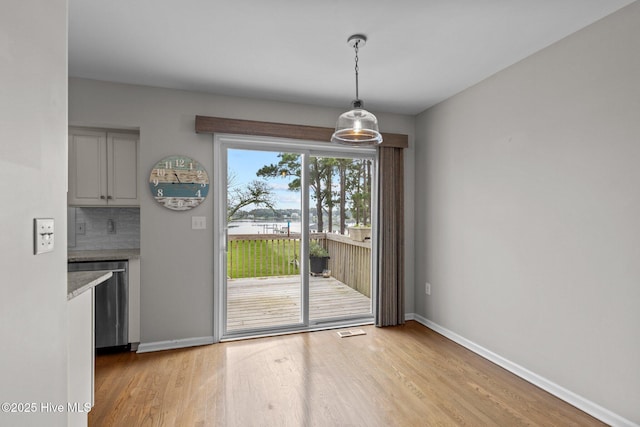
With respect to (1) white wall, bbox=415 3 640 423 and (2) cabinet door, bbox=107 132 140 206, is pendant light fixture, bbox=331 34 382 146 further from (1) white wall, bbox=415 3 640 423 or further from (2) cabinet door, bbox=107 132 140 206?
(2) cabinet door, bbox=107 132 140 206


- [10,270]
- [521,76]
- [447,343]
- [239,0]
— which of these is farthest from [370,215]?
[10,270]

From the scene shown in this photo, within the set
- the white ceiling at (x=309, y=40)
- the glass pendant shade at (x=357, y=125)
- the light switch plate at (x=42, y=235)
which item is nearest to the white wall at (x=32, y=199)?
the light switch plate at (x=42, y=235)

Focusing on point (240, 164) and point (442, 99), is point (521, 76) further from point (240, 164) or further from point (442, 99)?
point (240, 164)

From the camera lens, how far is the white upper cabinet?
3053mm

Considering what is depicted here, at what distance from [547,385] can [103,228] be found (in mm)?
4297

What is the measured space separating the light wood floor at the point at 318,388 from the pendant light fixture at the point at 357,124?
1869mm

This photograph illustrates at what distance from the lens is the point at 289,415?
2051mm

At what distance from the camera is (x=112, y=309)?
2.94m

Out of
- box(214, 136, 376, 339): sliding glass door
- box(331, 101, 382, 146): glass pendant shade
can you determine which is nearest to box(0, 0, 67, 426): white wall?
box(331, 101, 382, 146): glass pendant shade

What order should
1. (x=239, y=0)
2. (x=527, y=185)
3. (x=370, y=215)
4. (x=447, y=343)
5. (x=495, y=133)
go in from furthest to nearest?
1. (x=370, y=215)
2. (x=447, y=343)
3. (x=495, y=133)
4. (x=527, y=185)
5. (x=239, y=0)

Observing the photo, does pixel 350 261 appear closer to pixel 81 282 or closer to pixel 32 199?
pixel 81 282

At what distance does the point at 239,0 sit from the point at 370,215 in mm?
2649

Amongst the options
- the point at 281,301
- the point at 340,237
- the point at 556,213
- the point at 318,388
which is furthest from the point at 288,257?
the point at 556,213

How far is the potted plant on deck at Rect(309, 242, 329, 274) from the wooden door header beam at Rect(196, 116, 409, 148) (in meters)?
1.22
